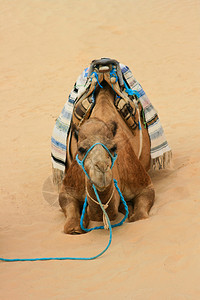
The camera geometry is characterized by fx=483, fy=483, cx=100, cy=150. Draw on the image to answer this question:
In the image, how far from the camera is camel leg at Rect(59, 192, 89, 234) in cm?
470

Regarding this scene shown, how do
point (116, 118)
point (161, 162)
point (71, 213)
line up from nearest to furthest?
point (71, 213), point (116, 118), point (161, 162)

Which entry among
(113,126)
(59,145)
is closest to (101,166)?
(113,126)

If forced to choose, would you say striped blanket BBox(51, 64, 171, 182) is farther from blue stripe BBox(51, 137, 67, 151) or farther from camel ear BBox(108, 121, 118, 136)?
camel ear BBox(108, 121, 118, 136)

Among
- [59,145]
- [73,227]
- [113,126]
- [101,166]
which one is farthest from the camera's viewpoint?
[59,145]

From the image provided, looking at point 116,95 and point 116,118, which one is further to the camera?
point 116,95

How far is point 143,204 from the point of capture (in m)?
4.92

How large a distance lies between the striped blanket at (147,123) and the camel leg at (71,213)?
713 mm

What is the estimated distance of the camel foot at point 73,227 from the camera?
4684 mm

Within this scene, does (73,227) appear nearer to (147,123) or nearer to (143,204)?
(143,204)

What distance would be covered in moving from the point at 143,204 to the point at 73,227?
0.76 meters

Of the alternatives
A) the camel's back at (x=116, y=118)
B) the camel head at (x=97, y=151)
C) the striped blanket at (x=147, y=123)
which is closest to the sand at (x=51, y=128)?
the striped blanket at (x=147, y=123)

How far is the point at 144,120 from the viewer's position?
19.2ft

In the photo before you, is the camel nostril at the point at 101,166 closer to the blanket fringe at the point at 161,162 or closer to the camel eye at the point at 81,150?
the camel eye at the point at 81,150

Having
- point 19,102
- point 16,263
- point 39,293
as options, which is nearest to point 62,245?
point 16,263
